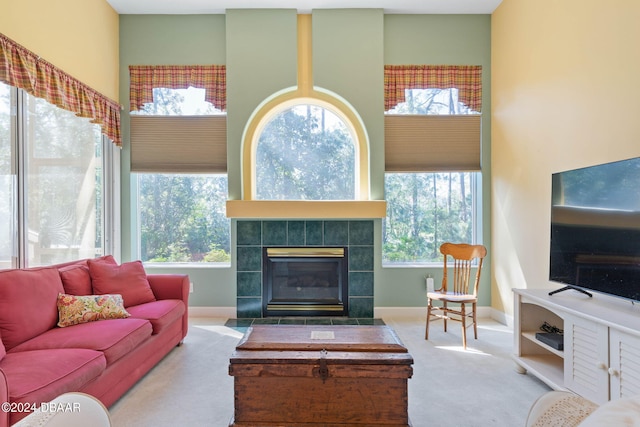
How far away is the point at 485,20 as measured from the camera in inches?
164

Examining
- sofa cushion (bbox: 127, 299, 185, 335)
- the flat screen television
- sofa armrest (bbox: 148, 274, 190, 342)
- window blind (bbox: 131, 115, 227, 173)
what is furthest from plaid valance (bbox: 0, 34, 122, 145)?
the flat screen television

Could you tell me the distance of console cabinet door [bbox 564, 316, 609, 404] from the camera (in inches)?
73.7

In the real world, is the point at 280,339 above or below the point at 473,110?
below

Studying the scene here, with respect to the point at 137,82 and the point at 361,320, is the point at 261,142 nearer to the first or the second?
the point at 137,82

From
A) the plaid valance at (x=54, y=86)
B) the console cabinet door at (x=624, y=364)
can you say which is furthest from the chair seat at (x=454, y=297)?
the plaid valance at (x=54, y=86)

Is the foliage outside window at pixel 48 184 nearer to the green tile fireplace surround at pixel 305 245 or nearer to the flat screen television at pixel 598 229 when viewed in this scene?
the green tile fireplace surround at pixel 305 245

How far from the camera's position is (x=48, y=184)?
9.75 ft

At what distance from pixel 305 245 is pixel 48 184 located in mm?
2425

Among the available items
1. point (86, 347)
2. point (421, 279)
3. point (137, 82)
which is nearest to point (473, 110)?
point (421, 279)

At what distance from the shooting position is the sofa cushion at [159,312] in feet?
8.49

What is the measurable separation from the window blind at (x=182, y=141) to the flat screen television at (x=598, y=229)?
3265 millimetres

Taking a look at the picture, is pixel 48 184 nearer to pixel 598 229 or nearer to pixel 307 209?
pixel 307 209

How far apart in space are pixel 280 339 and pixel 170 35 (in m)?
3.78

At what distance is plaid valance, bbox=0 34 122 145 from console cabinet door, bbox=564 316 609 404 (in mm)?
3930
